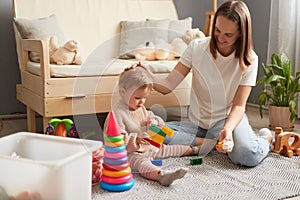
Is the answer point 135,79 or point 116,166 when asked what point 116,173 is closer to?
point 116,166

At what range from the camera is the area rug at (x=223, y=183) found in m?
1.21

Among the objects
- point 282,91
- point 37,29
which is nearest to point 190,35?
point 282,91

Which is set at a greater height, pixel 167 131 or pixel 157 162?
pixel 167 131

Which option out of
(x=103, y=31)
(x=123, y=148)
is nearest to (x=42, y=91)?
(x=123, y=148)

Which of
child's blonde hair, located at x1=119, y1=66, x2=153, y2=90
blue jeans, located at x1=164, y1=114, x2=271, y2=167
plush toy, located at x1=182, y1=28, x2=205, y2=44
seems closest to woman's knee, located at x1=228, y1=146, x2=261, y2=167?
blue jeans, located at x1=164, y1=114, x2=271, y2=167

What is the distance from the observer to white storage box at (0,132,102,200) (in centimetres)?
99

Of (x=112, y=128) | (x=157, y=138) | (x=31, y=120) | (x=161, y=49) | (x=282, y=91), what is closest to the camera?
(x=112, y=128)

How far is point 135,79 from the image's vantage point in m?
1.27

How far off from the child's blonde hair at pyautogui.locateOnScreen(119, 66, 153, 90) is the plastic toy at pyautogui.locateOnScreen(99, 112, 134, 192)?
4.5 inches

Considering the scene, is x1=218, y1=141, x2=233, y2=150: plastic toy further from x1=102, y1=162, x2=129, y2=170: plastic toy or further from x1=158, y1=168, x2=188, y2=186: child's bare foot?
x1=102, y1=162, x2=129, y2=170: plastic toy

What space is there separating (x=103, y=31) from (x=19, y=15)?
48 cm

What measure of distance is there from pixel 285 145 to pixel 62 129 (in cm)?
87

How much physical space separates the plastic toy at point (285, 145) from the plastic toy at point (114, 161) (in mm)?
696

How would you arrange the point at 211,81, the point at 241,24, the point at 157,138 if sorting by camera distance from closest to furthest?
the point at 157,138 → the point at 241,24 → the point at 211,81
